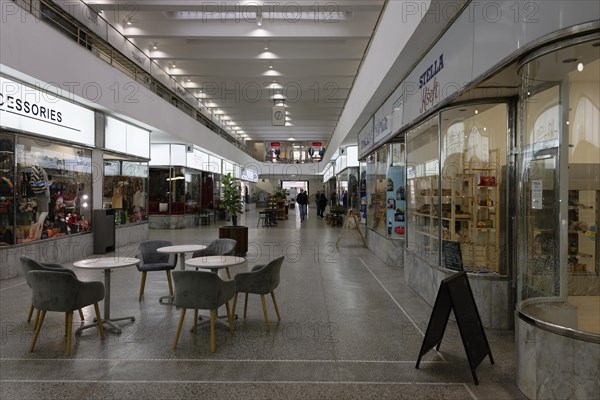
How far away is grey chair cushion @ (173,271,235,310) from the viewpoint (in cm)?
387

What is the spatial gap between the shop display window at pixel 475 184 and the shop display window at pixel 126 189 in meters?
8.43

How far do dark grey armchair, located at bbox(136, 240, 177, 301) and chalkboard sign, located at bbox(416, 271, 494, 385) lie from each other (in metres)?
3.60

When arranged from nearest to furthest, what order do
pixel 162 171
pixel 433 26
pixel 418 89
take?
1. pixel 433 26
2. pixel 418 89
3. pixel 162 171

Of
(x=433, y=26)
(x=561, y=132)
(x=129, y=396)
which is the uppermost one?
(x=433, y=26)

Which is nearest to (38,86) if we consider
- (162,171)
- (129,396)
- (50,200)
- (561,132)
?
(50,200)

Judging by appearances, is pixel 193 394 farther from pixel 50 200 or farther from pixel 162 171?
pixel 162 171

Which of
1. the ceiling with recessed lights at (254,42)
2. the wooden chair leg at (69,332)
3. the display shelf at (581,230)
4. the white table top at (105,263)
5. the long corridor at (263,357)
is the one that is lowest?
the long corridor at (263,357)

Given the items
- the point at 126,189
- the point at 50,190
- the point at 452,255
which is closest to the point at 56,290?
the point at 452,255

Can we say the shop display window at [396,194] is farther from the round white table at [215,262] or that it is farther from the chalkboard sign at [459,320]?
the chalkboard sign at [459,320]

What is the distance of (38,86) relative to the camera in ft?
24.2

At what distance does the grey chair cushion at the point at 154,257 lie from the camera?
569 cm

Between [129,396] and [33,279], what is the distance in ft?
5.40

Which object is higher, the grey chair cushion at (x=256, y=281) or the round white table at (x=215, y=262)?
the round white table at (x=215, y=262)

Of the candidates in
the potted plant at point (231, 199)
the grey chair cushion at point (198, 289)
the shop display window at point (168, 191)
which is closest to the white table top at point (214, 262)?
the grey chair cushion at point (198, 289)
